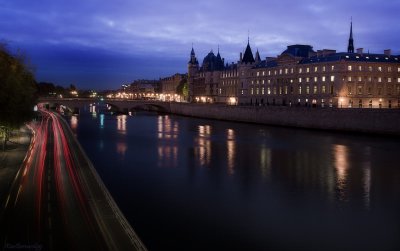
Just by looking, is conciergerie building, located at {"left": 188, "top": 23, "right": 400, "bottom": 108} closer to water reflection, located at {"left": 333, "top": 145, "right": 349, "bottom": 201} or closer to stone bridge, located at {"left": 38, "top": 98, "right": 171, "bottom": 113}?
stone bridge, located at {"left": 38, "top": 98, "right": 171, "bottom": 113}

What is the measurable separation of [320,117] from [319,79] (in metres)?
24.9

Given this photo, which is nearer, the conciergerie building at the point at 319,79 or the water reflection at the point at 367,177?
the water reflection at the point at 367,177

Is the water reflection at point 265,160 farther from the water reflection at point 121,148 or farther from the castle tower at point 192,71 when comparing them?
the castle tower at point 192,71

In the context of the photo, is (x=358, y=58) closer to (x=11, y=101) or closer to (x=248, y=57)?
(x=248, y=57)

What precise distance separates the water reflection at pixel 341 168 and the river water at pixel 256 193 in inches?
2.5

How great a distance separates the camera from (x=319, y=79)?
82.1 metres

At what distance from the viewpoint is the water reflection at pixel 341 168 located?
24.3 meters

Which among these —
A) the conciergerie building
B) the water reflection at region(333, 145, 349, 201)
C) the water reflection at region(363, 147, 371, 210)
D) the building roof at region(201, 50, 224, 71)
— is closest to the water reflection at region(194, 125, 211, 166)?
the water reflection at region(333, 145, 349, 201)

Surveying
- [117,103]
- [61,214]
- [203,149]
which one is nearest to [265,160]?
[203,149]

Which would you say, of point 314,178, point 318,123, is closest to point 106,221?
point 314,178

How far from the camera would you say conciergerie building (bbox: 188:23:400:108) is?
7719cm

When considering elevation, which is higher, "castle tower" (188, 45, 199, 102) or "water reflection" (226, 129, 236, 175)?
"castle tower" (188, 45, 199, 102)

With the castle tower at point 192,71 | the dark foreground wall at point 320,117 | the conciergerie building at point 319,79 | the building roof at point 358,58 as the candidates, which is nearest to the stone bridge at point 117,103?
the conciergerie building at point 319,79

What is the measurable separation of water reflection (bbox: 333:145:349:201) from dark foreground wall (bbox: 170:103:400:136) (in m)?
9.04
